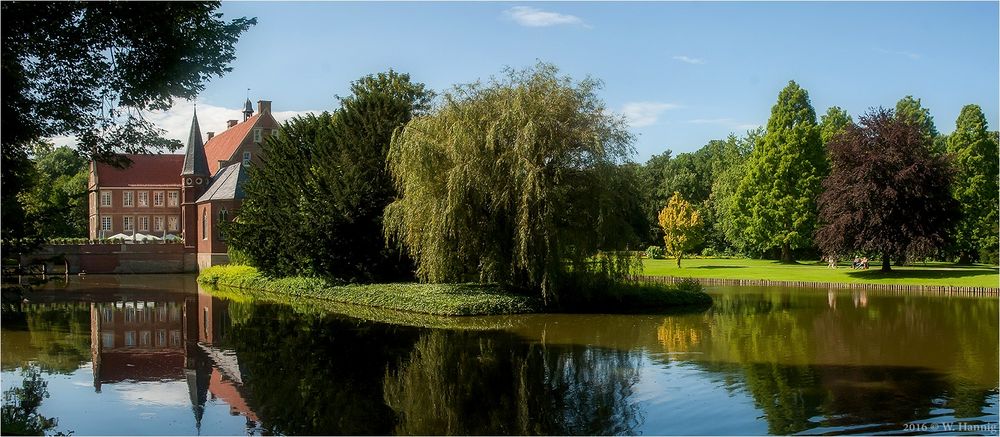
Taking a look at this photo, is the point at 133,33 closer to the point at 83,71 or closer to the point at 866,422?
the point at 83,71

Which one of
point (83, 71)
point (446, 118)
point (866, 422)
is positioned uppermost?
point (446, 118)

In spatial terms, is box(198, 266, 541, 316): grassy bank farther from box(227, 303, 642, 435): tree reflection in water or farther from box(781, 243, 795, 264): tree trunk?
box(781, 243, 795, 264): tree trunk

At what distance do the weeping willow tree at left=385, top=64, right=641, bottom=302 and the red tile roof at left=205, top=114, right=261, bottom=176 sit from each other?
40.6 meters

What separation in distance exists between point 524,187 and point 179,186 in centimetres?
5207

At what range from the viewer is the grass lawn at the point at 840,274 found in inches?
1539

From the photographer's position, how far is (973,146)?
53.3 m

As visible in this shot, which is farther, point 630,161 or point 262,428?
point 630,161

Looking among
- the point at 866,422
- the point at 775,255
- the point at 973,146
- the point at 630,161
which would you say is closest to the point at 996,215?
the point at 973,146

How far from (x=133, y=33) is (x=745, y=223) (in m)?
50.5

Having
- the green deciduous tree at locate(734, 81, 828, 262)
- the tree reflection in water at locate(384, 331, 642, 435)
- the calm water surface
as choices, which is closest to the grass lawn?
the green deciduous tree at locate(734, 81, 828, 262)

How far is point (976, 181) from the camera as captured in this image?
173 feet

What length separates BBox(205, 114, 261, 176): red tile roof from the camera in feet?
220

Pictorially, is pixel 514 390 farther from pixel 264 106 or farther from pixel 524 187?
pixel 264 106

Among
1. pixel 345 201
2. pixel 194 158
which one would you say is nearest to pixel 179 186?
pixel 194 158
